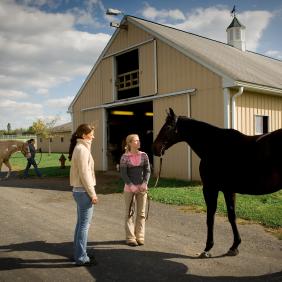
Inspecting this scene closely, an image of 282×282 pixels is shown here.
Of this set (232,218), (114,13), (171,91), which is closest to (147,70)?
(171,91)

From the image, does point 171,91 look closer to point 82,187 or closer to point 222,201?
point 222,201

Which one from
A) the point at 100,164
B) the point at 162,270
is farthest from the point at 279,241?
the point at 100,164

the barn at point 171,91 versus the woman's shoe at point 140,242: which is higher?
the barn at point 171,91

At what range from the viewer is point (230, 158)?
478cm

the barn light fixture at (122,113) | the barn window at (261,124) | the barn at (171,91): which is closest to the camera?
the barn at (171,91)

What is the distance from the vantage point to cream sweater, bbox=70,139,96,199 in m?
4.48

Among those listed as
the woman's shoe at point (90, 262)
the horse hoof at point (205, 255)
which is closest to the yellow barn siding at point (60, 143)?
the woman's shoe at point (90, 262)

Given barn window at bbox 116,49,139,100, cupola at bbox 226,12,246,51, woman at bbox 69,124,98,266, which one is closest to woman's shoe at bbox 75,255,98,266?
woman at bbox 69,124,98,266

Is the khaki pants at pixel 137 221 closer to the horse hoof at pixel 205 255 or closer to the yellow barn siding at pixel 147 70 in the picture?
the horse hoof at pixel 205 255

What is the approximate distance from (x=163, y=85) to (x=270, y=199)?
7113 millimetres

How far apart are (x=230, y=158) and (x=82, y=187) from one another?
222 centimetres

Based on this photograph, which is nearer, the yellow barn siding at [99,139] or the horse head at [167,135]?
the horse head at [167,135]

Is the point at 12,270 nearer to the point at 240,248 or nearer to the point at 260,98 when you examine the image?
the point at 240,248

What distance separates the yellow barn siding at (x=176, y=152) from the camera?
1312 cm
